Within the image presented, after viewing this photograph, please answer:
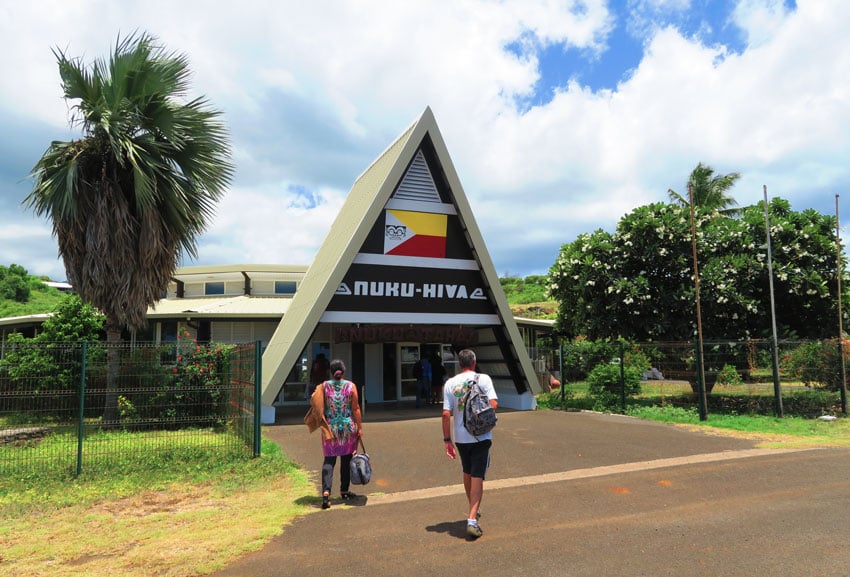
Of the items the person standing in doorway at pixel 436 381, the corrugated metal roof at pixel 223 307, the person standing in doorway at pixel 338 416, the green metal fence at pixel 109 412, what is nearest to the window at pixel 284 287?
the corrugated metal roof at pixel 223 307

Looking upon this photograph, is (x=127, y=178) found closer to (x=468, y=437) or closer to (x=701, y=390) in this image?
(x=468, y=437)

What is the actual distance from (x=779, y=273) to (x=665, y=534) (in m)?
13.1

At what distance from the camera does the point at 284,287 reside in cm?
2548

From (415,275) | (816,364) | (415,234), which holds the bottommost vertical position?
(816,364)

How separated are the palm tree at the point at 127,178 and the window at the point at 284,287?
11.9 m

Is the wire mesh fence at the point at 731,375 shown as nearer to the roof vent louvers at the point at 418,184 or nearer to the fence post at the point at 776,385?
the fence post at the point at 776,385

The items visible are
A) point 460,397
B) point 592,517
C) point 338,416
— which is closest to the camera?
point 460,397

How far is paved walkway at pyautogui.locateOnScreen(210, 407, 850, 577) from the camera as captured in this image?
4.79 meters

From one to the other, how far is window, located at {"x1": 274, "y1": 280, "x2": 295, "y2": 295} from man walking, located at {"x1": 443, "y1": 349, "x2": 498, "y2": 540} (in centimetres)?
2056

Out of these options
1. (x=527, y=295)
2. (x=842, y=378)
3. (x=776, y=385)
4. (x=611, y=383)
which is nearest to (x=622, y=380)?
(x=611, y=383)

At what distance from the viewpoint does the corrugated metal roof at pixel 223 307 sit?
19031 mm

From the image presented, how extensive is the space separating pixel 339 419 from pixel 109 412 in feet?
15.7

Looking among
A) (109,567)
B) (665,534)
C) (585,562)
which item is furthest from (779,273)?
(109,567)

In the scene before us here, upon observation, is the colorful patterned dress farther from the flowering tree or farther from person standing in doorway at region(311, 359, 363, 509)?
the flowering tree
